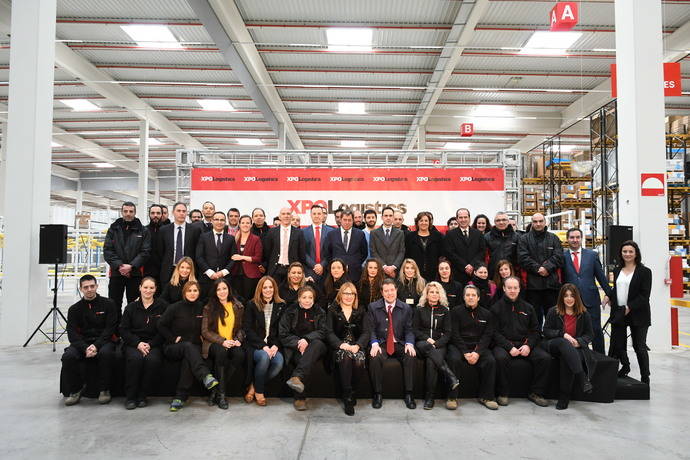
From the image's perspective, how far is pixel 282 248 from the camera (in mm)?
5934

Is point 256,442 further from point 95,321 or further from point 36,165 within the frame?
point 36,165

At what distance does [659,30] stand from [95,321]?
8684 millimetres

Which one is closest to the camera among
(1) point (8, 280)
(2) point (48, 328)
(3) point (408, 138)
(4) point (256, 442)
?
(4) point (256, 442)

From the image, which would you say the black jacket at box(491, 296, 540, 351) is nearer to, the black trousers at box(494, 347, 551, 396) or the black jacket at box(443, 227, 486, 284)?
the black trousers at box(494, 347, 551, 396)

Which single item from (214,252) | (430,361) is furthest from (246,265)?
(430,361)

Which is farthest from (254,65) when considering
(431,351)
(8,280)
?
(431,351)

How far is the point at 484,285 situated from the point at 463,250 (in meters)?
0.54

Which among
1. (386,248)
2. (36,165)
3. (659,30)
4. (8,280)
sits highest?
(659,30)

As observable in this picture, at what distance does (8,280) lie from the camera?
268 inches

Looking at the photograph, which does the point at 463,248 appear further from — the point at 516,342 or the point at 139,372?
the point at 139,372

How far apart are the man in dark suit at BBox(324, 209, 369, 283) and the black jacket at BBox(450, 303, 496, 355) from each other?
148cm

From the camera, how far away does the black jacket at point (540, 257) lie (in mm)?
5691

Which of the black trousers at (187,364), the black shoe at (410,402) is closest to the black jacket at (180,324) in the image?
the black trousers at (187,364)

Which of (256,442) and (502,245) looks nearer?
(256,442)
